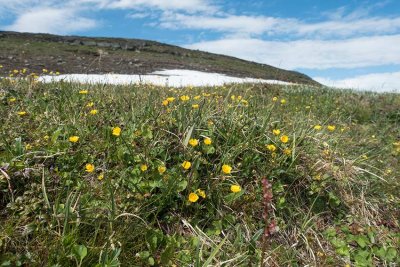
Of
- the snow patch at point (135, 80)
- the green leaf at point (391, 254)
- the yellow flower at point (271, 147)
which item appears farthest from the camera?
the snow patch at point (135, 80)

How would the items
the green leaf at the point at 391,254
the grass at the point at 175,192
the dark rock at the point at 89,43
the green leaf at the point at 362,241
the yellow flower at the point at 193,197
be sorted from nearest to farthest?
1. the grass at the point at 175,192
2. the yellow flower at the point at 193,197
3. the green leaf at the point at 391,254
4. the green leaf at the point at 362,241
5. the dark rock at the point at 89,43

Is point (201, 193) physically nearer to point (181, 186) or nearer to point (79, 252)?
point (181, 186)

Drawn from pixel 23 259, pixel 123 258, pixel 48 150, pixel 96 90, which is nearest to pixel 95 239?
pixel 123 258

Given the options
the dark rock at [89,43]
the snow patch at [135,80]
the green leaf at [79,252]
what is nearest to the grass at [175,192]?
the green leaf at [79,252]

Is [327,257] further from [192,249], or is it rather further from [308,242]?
[192,249]

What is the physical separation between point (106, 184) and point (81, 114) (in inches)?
53.4

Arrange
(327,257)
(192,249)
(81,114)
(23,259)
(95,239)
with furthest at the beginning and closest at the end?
1. (81,114)
2. (327,257)
3. (192,249)
4. (95,239)
5. (23,259)

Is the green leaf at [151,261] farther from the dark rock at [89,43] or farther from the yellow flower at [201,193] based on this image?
the dark rock at [89,43]

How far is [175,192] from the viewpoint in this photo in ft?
9.43

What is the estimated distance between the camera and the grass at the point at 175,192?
2.41 m

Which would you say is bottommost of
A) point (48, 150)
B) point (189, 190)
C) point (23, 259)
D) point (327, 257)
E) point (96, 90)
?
point (327, 257)

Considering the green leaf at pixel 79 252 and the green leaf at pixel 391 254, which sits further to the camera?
the green leaf at pixel 391 254

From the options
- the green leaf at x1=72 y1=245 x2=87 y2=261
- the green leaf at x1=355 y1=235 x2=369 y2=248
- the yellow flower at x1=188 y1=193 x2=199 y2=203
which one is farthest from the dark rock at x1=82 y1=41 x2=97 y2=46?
the green leaf at x1=72 y1=245 x2=87 y2=261

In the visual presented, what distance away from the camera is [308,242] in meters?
3.06
